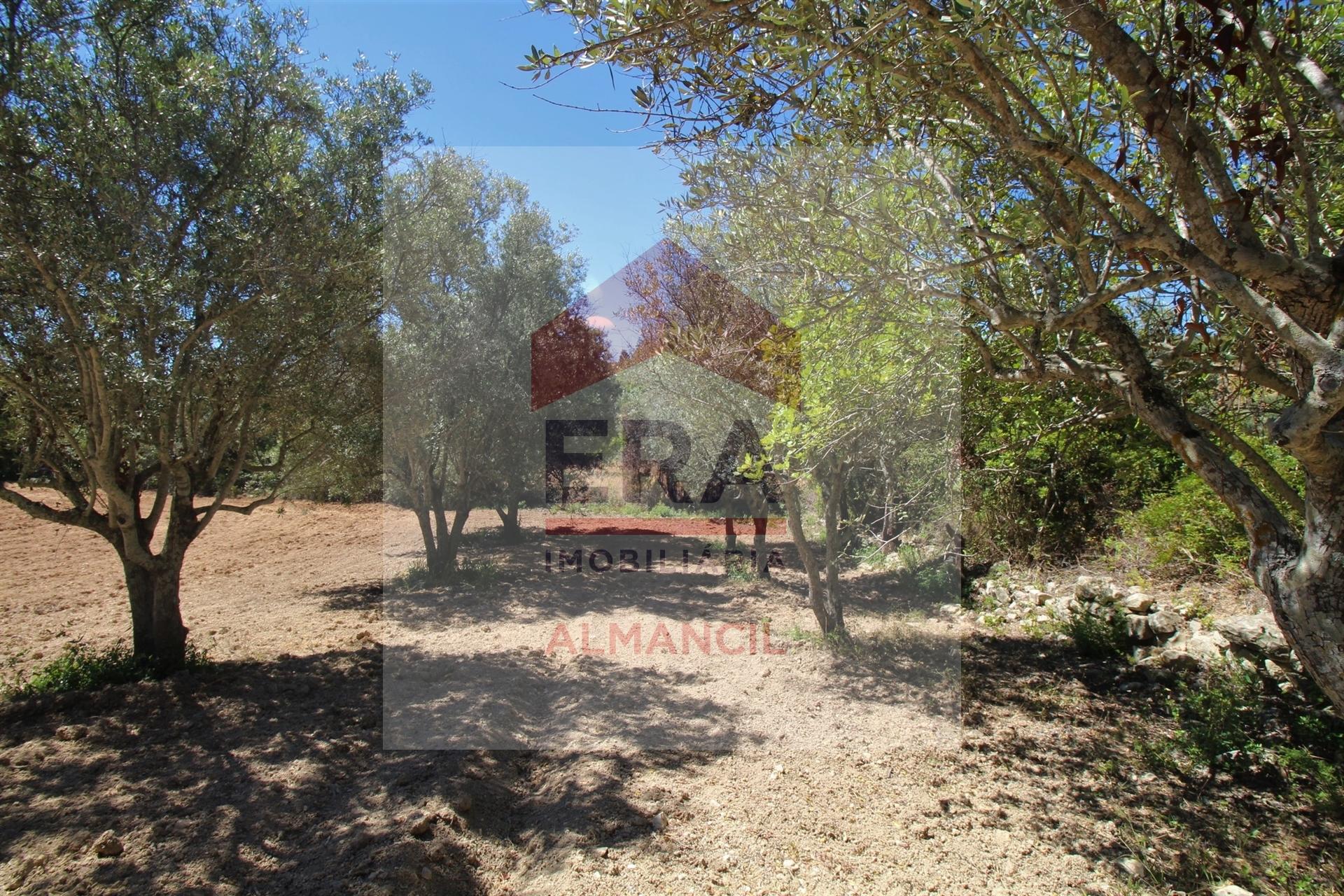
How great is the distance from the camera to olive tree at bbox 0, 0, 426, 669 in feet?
12.9

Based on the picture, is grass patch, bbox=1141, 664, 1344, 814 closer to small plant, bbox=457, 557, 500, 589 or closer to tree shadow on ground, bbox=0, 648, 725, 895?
tree shadow on ground, bbox=0, 648, 725, 895

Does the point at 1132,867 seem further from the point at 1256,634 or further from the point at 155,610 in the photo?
the point at 155,610

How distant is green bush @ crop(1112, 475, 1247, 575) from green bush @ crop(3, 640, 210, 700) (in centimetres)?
781

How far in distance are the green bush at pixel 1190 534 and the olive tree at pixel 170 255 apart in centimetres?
669

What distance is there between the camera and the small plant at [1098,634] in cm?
518

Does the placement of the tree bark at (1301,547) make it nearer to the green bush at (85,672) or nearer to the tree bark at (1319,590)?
the tree bark at (1319,590)

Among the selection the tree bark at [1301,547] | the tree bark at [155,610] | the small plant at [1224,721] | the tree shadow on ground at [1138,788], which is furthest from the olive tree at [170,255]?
the small plant at [1224,721]

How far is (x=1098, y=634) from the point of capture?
208 inches

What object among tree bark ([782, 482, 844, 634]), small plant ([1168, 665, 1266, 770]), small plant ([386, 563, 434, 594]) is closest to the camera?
small plant ([1168, 665, 1266, 770])

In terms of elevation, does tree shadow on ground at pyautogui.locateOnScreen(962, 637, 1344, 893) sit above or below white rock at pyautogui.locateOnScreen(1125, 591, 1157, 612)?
below

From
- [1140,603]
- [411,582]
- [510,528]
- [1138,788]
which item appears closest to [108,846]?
[1138,788]

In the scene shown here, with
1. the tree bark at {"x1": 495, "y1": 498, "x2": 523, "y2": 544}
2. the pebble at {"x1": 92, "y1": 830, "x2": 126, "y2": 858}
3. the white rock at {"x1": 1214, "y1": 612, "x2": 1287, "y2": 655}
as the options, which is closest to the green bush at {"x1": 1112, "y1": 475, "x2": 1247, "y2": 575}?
the white rock at {"x1": 1214, "y1": 612, "x2": 1287, "y2": 655}

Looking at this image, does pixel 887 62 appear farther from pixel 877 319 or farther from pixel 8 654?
pixel 8 654

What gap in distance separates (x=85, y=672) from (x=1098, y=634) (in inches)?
293
